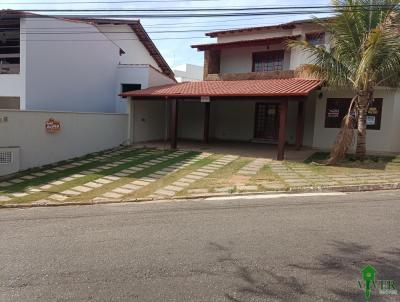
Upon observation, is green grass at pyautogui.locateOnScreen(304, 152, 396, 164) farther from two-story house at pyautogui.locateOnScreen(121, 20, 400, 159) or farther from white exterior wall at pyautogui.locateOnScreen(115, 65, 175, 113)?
white exterior wall at pyautogui.locateOnScreen(115, 65, 175, 113)

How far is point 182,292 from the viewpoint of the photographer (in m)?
3.81

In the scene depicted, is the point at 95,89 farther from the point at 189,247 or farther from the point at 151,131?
the point at 189,247

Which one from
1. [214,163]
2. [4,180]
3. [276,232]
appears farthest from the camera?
[214,163]

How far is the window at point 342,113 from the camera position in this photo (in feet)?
48.9

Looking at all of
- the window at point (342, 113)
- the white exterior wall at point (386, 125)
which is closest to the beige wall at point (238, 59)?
the window at point (342, 113)

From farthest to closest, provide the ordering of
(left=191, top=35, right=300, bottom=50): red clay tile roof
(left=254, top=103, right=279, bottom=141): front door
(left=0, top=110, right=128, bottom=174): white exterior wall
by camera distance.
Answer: (left=254, top=103, right=279, bottom=141): front door → (left=191, top=35, right=300, bottom=50): red clay tile roof → (left=0, top=110, right=128, bottom=174): white exterior wall

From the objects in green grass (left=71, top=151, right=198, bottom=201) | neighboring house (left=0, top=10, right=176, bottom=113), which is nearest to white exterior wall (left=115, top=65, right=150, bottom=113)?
neighboring house (left=0, top=10, right=176, bottom=113)

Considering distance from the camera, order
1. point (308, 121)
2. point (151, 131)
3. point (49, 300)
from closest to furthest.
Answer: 1. point (49, 300)
2. point (308, 121)
3. point (151, 131)

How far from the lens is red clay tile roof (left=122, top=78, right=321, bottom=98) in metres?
13.5

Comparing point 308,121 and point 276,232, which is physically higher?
point 308,121

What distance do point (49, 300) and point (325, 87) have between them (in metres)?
13.7

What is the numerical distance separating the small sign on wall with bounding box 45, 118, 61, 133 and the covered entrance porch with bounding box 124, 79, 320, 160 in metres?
4.29

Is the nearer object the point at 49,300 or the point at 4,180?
the point at 49,300

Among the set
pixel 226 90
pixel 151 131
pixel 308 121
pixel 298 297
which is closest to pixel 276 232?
pixel 298 297
